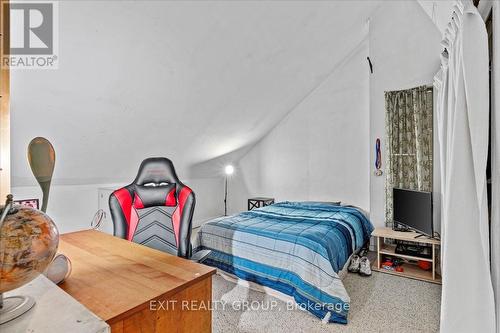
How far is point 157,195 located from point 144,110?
147 cm

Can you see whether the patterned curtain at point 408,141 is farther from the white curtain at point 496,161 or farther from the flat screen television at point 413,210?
the white curtain at point 496,161

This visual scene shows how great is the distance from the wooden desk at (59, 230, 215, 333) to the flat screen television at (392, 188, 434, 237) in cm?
258

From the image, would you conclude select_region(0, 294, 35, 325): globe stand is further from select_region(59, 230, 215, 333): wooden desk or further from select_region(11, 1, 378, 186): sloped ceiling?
select_region(11, 1, 378, 186): sloped ceiling

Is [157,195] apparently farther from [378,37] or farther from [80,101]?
[378,37]

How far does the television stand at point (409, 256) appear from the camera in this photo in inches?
109

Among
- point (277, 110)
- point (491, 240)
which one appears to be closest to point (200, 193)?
point (277, 110)

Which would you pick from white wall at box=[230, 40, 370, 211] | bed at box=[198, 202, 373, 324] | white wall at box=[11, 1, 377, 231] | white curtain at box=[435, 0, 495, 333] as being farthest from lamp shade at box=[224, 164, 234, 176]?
white curtain at box=[435, 0, 495, 333]

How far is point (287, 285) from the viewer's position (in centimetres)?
229

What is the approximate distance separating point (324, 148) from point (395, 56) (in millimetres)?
1746

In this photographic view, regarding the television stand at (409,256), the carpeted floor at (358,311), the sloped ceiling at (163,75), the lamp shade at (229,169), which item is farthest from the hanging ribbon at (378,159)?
the lamp shade at (229,169)

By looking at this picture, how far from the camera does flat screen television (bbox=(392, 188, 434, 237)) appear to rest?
9.17ft

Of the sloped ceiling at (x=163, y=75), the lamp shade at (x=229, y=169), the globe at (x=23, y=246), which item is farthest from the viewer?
the lamp shade at (x=229, y=169)

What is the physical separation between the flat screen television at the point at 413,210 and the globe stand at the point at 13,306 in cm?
323

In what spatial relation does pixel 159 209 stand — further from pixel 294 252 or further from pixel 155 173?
pixel 294 252
